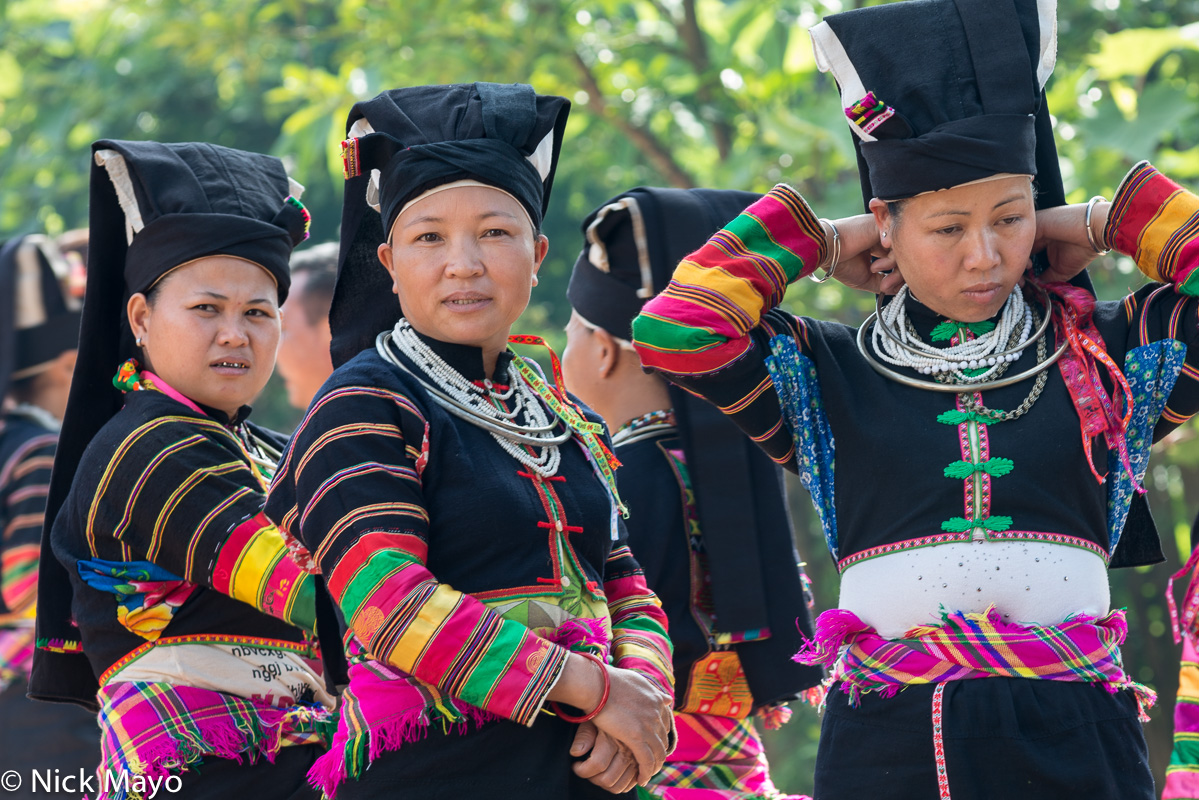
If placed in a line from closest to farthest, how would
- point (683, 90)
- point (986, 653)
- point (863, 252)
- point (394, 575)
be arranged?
point (394, 575) → point (986, 653) → point (863, 252) → point (683, 90)

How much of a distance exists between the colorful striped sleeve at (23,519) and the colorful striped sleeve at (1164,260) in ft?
11.8

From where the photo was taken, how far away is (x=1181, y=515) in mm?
8539

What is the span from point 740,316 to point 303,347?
2.80 metres

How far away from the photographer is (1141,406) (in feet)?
9.02

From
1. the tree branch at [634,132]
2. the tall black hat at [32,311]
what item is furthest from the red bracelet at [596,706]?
the tree branch at [634,132]

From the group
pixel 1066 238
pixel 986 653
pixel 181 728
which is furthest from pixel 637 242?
pixel 181 728

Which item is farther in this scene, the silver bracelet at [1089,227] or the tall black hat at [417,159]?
the silver bracelet at [1089,227]

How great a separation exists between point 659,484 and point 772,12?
16.2 ft

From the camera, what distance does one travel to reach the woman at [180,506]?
3021 mm

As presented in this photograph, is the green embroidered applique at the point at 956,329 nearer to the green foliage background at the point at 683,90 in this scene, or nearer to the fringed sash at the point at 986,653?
the fringed sash at the point at 986,653

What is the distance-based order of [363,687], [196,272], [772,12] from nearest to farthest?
[363,687], [196,272], [772,12]

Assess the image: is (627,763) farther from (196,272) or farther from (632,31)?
(632,31)

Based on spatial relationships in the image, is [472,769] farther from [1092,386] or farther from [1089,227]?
[1089,227]

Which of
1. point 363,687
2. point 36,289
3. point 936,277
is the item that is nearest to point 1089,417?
point 936,277
